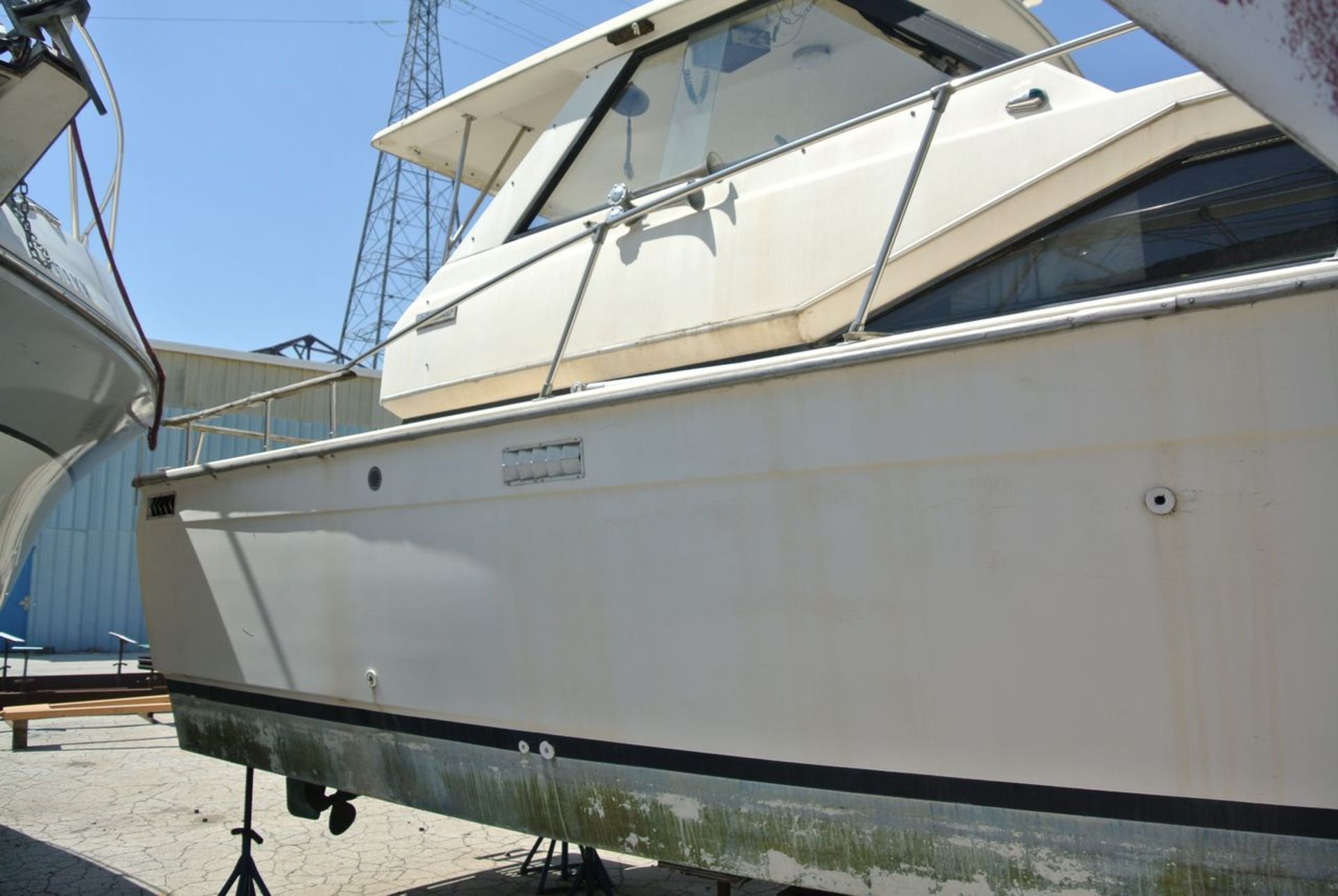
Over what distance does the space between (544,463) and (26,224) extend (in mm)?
2307

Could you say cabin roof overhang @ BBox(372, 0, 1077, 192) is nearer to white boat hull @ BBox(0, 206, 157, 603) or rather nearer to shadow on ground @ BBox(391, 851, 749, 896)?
white boat hull @ BBox(0, 206, 157, 603)

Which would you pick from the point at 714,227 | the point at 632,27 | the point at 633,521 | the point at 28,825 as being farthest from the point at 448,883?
the point at 632,27

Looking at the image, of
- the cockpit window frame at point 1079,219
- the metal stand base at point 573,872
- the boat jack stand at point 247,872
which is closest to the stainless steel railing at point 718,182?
the cockpit window frame at point 1079,219

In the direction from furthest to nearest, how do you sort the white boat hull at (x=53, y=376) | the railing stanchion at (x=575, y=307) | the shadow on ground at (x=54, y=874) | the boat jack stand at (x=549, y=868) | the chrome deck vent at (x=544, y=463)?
1. the boat jack stand at (x=549, y=868)
2. the shadow on ground at (x=54, y=874)
3. the white boat hull at (x=53, y=376)
4. the railing stanchion at (x=575, y=307)
5. the chrome deck vent at (x=544, y=463)

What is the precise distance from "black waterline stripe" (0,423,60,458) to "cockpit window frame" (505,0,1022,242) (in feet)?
7.06

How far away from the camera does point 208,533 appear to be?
3740mm

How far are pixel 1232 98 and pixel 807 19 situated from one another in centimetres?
151

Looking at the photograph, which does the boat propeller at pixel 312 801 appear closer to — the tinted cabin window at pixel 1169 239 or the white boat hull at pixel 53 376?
the white boat hull at pixel 53 376

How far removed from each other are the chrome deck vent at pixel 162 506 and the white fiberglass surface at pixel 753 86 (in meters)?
1.98

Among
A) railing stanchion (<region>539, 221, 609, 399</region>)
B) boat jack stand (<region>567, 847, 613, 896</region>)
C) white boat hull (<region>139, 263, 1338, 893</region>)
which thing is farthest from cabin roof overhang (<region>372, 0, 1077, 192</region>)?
boat jack stand (<region>567, 847, 613, 896</region>)

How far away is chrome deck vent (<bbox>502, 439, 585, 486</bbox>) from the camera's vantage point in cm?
262

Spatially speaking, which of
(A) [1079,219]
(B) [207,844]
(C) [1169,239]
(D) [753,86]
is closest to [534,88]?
(D) [753,86]

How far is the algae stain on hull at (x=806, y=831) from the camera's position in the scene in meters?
1.83

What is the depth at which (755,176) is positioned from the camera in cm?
308
